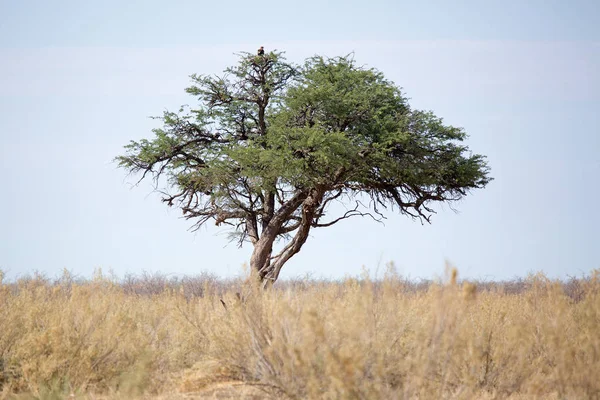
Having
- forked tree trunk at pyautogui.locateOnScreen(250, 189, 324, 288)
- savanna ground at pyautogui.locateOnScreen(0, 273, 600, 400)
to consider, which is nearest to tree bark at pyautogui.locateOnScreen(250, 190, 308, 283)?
forked tree trunk at pyautogui.locateOnScreen(250, 189, 324, 288)

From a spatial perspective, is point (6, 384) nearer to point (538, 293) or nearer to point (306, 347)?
point (306, 347)

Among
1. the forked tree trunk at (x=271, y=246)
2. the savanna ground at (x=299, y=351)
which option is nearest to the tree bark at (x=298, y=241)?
the forked tree trunk at (x=271, y=246)

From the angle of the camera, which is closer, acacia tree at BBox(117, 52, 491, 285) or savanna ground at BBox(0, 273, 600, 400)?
savanna ground at BBox(0, 273, 600, 400)

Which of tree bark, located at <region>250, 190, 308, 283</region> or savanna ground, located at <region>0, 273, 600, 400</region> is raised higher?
tree bark, located at <region>250, 190, 308, 283</region>

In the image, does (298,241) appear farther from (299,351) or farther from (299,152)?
(299,351)

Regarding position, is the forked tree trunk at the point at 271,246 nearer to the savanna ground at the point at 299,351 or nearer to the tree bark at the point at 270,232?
the tree bark at the point at 270,232

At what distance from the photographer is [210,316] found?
1030 centimetres

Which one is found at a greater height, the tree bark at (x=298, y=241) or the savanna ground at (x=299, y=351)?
the tree bark at (x=298, y=241)

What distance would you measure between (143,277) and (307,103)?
13.1m

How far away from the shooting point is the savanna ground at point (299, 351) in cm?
642

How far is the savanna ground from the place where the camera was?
21.1 ft

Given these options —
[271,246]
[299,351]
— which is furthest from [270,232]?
[299,351]

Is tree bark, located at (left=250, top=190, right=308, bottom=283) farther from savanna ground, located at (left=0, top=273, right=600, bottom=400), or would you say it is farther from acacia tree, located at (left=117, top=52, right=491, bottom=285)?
savanna ground, located at (left=0, top=273, right=600, bottom=400)

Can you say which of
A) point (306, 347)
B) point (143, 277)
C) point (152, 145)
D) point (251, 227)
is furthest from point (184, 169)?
point (306, 347)
